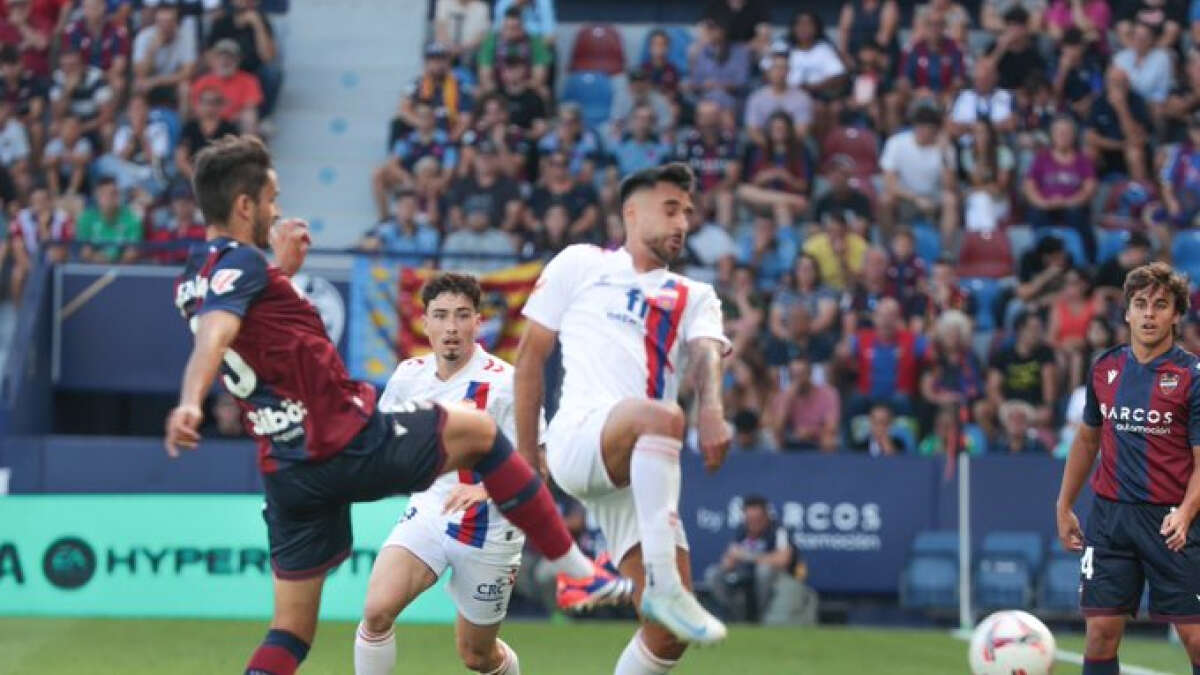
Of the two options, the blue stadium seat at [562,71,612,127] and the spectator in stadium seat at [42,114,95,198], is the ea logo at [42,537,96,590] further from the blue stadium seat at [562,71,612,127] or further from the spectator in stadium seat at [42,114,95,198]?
the blue stadium seat at [562,71,612,127]

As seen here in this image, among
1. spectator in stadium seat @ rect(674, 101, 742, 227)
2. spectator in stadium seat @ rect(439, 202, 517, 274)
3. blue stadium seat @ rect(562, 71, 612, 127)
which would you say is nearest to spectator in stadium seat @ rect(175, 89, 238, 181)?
spectator in stadium seat @ rect(439, 202, 517, 274)

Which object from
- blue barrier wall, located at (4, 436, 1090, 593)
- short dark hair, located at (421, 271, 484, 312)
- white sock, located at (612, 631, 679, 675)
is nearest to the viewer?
white sock, located at (612, 631, 679, 675)

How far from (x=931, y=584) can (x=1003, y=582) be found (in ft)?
2.07

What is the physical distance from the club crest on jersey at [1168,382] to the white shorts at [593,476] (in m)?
2.78

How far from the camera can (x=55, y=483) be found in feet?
64.3

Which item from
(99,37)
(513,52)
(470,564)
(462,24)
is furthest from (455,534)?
(99,37)

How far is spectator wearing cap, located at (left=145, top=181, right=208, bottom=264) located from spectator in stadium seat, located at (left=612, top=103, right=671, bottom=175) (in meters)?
4.38

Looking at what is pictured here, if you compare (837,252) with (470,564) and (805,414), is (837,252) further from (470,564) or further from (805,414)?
(470,564)

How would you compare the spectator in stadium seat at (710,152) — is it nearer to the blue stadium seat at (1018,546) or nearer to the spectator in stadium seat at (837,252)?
the spectator in stadium seat at (837,252)

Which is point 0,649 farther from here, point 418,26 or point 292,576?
point 418,26

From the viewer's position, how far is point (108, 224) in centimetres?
2141

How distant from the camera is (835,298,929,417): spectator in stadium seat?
19.7 meters

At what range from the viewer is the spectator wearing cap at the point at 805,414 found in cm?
1956

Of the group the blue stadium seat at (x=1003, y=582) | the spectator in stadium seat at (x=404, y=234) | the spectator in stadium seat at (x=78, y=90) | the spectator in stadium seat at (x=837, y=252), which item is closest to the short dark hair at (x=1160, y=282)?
the blue stadium seat at (x=1003, y=582)
